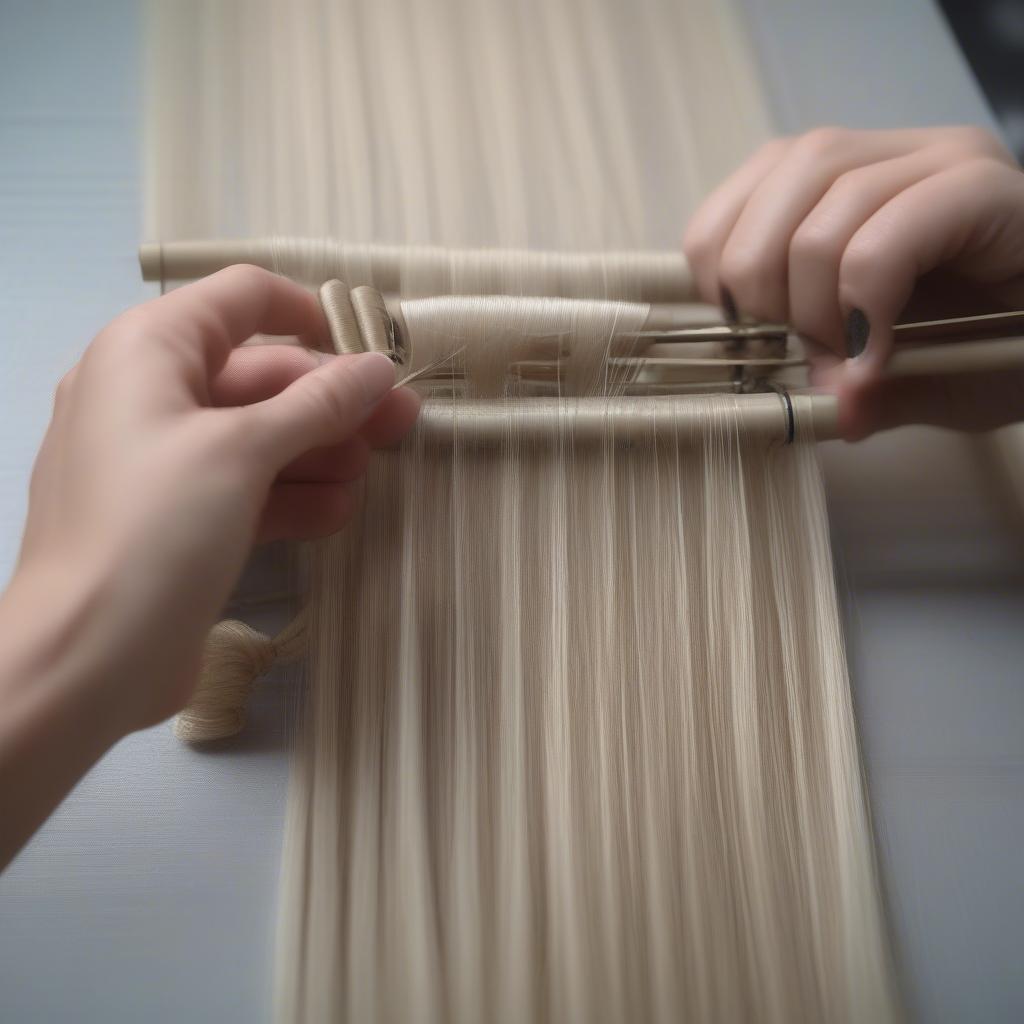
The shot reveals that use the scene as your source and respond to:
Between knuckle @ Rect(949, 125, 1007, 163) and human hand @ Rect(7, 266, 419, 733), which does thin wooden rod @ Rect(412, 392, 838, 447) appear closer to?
human hand @ Rect(7, 266, 419, 733)

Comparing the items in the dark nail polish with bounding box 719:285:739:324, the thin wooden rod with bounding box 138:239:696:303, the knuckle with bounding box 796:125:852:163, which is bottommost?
the dark nail polish with bounding box 719:285:739:324

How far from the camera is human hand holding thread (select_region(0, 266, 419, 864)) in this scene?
371 millimetres

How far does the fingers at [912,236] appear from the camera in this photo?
574 mm

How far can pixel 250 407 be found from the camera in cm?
44

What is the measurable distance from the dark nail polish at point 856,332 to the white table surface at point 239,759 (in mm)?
A: 92

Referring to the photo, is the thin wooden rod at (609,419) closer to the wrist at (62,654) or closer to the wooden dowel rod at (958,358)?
the wooden dowel rod at (958,358)

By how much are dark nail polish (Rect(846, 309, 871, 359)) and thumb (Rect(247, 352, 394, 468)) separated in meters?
0.33

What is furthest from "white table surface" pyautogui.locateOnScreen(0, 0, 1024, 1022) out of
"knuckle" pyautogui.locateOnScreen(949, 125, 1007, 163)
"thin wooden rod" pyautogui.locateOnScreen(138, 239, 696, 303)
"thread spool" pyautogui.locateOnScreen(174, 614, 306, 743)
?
"knuckle" pyautogui.locateOnScreen(949, 125, 1007, 163)

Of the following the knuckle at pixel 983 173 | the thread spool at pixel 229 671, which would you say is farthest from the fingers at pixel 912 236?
the thread spool at pixel 229 671

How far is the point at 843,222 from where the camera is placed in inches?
23.3

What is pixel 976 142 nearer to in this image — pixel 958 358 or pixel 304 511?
pixel 958 358

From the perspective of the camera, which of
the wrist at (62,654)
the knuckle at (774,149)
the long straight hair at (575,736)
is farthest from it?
the knuckle at (774,149)

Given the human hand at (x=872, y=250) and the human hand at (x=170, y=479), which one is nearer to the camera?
the human hand at (x=170, y=479)

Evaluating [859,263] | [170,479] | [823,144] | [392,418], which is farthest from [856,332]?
[170,479]
